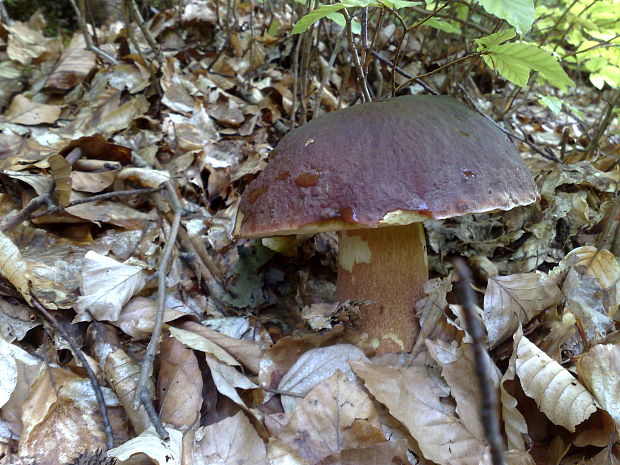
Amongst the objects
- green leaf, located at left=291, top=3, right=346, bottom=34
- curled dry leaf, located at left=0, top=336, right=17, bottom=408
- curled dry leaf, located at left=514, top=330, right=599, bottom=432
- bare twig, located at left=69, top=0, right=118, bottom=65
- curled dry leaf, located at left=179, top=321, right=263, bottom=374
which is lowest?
curled dry leaf, located at left=179, top=321, right=263, bottom=374

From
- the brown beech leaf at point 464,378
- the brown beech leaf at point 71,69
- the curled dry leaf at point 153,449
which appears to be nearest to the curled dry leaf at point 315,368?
the brown beech leaf at point 464,378

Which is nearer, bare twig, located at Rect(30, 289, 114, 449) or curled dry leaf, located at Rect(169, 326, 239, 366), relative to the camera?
bare twig, located at Rect(30, 289, 114, 449)

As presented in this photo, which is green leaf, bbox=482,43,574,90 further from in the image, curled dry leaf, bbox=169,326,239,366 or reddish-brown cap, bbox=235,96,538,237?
curled dry leaf, bbox=169,326,239,366

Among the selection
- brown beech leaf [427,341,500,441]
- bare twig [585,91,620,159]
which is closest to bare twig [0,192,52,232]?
brown beech leaf [427,341,500,441]

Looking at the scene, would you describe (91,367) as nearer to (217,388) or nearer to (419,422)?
(217,388)

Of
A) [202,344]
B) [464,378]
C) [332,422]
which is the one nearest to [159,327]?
[202,344]

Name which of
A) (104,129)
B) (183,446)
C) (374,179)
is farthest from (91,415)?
(104,129)
